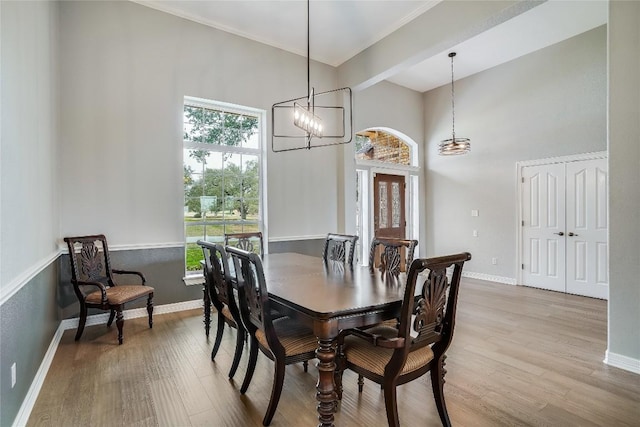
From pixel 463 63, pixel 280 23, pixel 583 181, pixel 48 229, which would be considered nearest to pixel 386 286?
pixel 48 229

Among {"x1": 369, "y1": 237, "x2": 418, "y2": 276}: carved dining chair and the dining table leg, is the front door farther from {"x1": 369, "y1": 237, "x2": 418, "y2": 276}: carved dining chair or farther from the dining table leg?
the dining table leg

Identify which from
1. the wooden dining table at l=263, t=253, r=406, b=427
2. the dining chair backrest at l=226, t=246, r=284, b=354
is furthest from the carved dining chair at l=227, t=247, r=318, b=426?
the wooden dining table at l=263, t=253, r=406, b=427

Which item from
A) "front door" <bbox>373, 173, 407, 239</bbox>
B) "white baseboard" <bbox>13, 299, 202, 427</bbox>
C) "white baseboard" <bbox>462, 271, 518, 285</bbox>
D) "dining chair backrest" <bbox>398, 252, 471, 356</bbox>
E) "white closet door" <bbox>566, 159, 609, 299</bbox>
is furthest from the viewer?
"front door" <bbox>373, 173, 407, 239</bbox>

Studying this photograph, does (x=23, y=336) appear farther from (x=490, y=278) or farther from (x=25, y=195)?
(x=490, y=278)

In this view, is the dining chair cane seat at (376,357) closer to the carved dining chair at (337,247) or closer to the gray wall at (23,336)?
the carved dining chair at (337,247)

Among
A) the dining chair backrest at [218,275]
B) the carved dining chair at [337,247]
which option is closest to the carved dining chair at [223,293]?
the dining chair backrest at [218,275]

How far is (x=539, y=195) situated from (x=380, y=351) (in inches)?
185

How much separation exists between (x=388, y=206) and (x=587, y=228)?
301cm

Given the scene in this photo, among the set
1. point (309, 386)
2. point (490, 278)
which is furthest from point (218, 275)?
point (490, 278)

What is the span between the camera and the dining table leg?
1643 millimetres

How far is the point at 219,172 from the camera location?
14.4 feet

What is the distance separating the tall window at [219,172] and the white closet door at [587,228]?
15.1 ft

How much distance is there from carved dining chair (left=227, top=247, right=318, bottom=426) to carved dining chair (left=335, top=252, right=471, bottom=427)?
26 cm

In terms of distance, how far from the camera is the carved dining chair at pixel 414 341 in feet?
5.15
